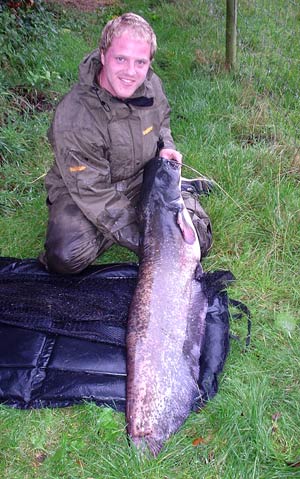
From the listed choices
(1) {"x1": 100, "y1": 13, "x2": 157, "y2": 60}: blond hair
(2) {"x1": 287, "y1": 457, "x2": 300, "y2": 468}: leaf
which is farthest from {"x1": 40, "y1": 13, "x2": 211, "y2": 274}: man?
(2) {"x1": 287, "y1": 457, "x2": 300, "y2": 468}: leaf

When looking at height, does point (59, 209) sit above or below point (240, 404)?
above

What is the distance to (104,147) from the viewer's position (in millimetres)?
3404

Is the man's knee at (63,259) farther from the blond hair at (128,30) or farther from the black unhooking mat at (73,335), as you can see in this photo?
the blond hair at (128,30)

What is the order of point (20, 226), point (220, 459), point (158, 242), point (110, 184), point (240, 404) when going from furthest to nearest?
point (20, 226), point (110, 184), point (158, 242), point (240, 404), point (220, 459)

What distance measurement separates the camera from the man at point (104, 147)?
10.6ft

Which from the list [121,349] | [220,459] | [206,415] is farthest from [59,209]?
[220,459]

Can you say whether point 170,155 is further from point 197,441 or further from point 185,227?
point 197,441

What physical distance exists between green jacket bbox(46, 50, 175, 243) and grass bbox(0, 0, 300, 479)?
2.06 ft

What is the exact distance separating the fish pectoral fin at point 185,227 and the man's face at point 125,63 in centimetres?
84

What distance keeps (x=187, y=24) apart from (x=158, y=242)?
16.9ft

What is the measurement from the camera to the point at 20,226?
418 centimetres

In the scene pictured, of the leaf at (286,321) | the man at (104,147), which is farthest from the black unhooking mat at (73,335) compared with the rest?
the leaf at (286,321)

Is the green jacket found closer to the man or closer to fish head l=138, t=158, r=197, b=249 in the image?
the man

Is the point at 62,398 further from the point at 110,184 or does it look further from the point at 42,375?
the point at 110,184
